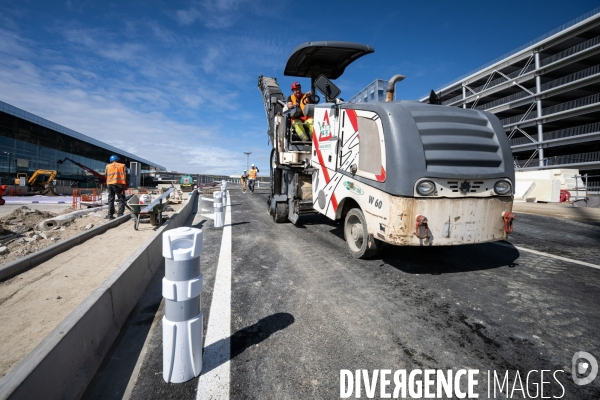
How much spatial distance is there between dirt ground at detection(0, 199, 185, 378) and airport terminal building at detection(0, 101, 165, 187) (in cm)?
2064

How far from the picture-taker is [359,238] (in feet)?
15.5

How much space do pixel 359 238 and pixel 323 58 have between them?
21.6ft

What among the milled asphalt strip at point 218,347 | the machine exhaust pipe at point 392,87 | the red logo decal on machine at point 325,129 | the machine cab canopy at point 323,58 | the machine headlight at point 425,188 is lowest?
the milled asphalt strip at point 218,347

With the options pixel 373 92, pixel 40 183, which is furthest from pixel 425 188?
pixel 40 183

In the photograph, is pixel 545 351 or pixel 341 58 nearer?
pixel 545 351

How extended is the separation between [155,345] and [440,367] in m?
2.32

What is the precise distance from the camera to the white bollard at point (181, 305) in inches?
72.4

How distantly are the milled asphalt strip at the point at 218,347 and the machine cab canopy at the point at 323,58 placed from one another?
703 centimetres

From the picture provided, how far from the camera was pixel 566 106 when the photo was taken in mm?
33500

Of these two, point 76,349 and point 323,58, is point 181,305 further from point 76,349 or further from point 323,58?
point 323,58

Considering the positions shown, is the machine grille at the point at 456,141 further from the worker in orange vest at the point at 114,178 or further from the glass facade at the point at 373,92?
the worker in orange vest at the point at 114,178

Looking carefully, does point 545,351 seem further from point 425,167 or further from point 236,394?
point 236,394

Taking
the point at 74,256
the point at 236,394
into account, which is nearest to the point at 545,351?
the point at 236,394

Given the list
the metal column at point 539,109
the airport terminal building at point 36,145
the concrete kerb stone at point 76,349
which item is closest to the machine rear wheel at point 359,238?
the concrete kerb stone at point 76,349
